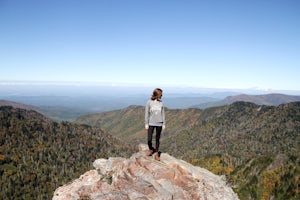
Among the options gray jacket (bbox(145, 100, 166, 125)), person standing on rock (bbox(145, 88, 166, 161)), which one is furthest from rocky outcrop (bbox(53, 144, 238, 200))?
gray jacket (bbox(145, 100, 166, 125))

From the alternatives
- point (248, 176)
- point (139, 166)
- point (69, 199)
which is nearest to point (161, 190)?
point (139, 166)

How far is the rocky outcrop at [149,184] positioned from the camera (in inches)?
834

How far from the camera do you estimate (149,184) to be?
71.8 feet

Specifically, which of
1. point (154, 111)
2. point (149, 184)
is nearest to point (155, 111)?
point (154, 111)

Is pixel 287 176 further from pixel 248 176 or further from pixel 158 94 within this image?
pixel 158 94

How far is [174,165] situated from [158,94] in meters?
7.98

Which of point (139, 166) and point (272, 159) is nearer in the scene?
point (139, 166)

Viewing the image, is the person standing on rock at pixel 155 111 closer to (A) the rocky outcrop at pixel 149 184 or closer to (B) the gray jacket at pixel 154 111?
(B) the gray jacket at pixel 154 111

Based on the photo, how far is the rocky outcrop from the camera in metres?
21.2

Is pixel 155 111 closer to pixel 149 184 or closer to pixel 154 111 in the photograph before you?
pixel 154 111

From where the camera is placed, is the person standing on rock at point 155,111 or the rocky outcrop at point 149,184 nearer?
the rocky outcrop at point 149,184

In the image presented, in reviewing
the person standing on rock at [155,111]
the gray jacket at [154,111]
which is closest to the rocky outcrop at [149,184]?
the person standing on rock at [155,111]

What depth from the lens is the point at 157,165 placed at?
79.4 ft

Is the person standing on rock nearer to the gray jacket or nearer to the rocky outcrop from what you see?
the gray jacket
